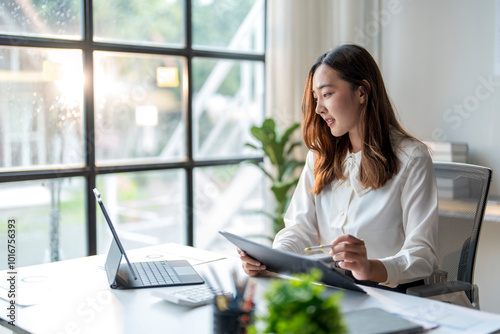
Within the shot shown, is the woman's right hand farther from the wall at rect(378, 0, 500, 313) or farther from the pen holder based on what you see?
the wall at rect(378, 0, 500, 313)

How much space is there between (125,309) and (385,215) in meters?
0.97

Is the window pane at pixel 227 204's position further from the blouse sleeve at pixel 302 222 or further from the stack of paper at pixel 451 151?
the blouse sleeve at pixel 302 222

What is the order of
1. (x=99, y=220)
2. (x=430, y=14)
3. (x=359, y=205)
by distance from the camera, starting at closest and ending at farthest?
(x=359, y=205) → (x=99, y=220) → (x=430, y=14)

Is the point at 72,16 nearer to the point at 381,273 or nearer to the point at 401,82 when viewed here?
the point at 401,82

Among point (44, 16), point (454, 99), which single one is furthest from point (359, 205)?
point (44, 16)

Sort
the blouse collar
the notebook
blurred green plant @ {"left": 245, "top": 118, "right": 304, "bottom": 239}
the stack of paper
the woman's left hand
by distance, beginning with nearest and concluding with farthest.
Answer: the notebook
the woman's left hand
the blouse collar
the stack of paper
blurred green plant @ {"left": 245, "top": 118, "right": 304, "bottom": 239}

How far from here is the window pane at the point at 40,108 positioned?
10.3 ft

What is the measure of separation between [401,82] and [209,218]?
5.40 feet

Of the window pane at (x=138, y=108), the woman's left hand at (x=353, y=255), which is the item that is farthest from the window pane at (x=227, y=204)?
the woman's left hand at (x=353, y=255)

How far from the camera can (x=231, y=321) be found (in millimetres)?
1137

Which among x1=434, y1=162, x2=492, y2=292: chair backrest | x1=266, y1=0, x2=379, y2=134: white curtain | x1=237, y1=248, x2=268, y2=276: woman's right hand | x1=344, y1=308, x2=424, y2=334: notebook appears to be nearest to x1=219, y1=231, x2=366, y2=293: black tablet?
x1=237, y1=248, x2=268, y2=276: woman's right hand

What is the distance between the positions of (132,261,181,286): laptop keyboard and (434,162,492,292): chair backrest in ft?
3.22

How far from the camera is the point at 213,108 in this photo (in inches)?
166

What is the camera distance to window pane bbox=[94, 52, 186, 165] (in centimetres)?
354
